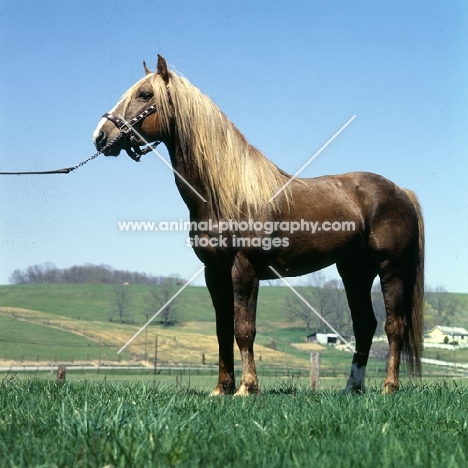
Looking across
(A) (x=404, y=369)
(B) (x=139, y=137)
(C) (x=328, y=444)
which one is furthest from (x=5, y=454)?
(A) (x=404, y=369)

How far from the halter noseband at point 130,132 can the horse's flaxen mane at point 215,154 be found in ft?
0.62

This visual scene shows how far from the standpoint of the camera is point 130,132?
7406mm

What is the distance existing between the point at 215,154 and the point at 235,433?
3686 mm

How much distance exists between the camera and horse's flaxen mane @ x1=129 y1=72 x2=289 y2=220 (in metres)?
7.34

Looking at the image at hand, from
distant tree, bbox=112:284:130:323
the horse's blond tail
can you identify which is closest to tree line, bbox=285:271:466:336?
distant tree, bbox=112:284:130:323

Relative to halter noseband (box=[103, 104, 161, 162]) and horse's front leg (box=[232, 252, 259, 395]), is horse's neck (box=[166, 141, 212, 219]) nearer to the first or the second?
halter noseband (box=[103, 104, 161, 162])

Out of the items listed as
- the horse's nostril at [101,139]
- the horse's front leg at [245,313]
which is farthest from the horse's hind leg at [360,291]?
the horse's nostril at [101,139]

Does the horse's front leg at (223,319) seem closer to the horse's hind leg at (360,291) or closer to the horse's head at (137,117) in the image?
the horse's head at (137,117)

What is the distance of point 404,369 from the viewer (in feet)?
29.1

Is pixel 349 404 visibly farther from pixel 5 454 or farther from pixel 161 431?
pixel 5 454

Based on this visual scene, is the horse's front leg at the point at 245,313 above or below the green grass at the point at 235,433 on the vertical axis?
above

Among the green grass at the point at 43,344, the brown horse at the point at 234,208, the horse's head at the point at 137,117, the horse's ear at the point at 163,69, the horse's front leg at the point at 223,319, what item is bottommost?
the green grass at the point at 43,344

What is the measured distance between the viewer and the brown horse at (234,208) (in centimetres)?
730

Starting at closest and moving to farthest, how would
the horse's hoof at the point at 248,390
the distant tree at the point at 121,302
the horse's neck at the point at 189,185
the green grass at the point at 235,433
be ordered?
1. the green grass at the point at 235,433
2. the horse's hoof at the point at 248,390
3. the horse's neck at the point at 189,185
4. the distant tree at the point at 121,302
